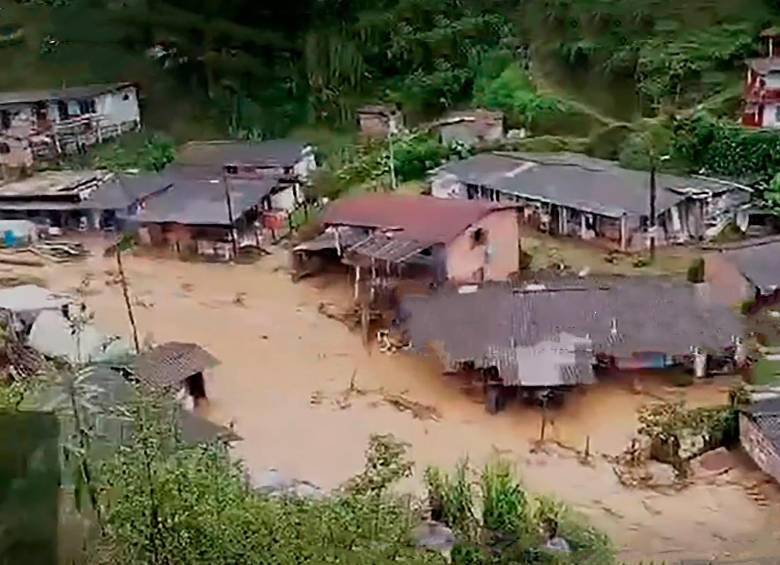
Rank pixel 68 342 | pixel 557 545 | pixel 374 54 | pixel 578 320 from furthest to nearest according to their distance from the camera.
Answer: pixel 374 54 → pixel 68 342 → pixel 578 320 → pixel 557 545

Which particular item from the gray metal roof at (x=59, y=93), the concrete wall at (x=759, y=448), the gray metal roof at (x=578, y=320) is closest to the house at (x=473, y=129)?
the gray metal roof at (x=59, y=93)

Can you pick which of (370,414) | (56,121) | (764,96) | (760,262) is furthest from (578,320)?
(56,121)

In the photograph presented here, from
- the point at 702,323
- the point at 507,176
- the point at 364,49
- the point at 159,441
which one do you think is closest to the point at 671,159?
the point at 507,176

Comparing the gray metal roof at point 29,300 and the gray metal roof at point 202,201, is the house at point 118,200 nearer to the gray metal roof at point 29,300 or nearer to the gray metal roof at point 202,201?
the gray metal roof at point 202,201

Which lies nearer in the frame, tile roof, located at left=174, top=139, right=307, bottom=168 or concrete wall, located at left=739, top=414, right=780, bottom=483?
concrete wall, located at left=739, top=414, right=780, bottom=483

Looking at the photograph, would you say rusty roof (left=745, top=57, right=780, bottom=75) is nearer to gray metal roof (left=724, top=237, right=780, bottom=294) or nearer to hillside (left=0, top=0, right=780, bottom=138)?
hillside (left=0, top=0, right=780, bottom=138)

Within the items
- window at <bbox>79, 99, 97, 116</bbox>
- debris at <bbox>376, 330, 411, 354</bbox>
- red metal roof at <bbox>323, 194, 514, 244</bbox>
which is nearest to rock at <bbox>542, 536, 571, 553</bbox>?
debris at <bbox>376, 330, 411, 354</bbox>

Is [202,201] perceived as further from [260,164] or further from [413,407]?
[413,407]
